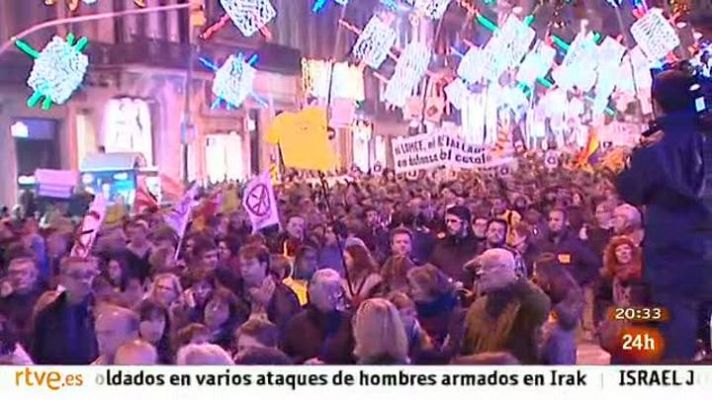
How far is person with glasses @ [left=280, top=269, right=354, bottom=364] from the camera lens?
3.21 m

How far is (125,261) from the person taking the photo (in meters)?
3.28

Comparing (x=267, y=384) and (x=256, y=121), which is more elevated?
(x=256, y=121)

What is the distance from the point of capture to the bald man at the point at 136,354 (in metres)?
3.23

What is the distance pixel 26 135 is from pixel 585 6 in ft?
3.90

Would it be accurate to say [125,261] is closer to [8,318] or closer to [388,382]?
[8,318]

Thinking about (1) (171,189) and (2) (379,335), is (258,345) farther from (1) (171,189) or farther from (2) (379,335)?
(1) (171,189)

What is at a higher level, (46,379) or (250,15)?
(250,15)

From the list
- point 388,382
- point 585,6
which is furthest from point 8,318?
point 585,6

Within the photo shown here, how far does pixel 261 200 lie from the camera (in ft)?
10.6

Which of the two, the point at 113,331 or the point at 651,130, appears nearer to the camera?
the point at 651,130

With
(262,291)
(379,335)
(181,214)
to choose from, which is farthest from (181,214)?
(379,335)

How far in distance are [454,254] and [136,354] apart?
701mm

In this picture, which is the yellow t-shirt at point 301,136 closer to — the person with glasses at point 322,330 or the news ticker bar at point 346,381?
the person with glasses at point 322,330

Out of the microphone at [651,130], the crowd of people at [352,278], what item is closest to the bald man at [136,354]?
the crowd of people at [352,278]
